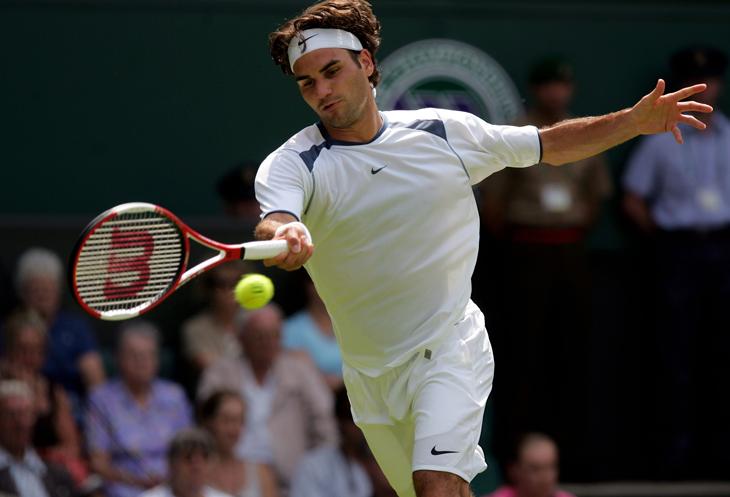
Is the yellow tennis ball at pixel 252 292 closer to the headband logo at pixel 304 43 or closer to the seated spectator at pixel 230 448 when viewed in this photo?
the headband logo at pixel 304 43

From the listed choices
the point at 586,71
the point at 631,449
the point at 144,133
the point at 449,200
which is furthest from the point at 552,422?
the point at 449,200

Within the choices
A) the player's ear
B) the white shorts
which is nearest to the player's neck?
the player's ear

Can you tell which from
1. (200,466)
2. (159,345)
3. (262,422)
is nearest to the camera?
(200,466)

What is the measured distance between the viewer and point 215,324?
8.77 m

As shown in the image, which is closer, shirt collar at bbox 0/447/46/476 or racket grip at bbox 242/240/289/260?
racket grip at bbox 242/240/289/260

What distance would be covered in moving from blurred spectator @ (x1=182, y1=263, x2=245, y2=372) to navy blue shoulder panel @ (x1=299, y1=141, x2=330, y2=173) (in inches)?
132

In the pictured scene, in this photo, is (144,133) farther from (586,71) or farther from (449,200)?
(449,200)

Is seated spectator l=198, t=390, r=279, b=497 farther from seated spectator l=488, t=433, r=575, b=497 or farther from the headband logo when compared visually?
the headband logo

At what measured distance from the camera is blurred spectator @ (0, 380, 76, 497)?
7500mm

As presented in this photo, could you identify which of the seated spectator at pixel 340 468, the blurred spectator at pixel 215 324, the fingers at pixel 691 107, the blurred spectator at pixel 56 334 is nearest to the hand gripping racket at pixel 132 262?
the fingers at pixel 691 107

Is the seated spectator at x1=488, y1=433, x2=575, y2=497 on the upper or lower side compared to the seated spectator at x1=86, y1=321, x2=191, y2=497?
lower

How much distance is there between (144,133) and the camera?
9.54 meters

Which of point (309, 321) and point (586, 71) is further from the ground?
point (586, 71)

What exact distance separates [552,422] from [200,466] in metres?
2.58
